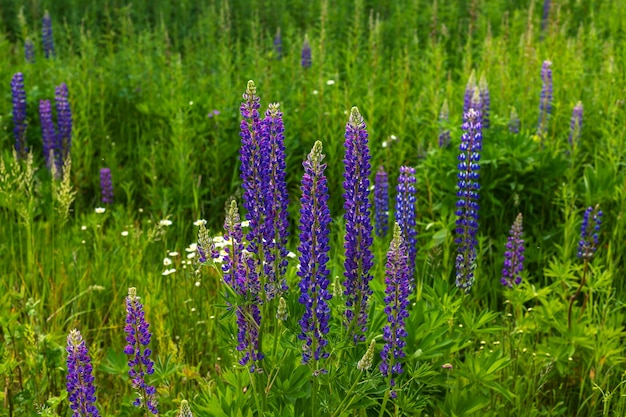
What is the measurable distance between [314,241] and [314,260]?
0.06m

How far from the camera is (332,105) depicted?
541cm

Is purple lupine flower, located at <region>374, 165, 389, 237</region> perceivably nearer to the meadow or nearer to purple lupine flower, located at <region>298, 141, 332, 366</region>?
the meadow

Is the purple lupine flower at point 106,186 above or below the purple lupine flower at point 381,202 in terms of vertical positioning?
below

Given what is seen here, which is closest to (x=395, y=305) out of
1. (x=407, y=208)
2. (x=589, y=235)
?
(x=407, y=208)

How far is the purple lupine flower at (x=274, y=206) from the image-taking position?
88.7 inches

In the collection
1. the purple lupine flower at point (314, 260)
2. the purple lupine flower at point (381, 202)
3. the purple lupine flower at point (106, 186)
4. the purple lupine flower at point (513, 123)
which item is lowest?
the purple lupine flower at point (106, 186)

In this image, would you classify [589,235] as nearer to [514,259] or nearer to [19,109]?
[514,259]

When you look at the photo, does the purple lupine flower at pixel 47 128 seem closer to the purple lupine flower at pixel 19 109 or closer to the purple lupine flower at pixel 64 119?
the purple lupine flower at pixel 64 119

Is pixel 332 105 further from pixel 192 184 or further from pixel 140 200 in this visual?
pixel 140 200

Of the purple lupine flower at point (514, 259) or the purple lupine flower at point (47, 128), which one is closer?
the purple lupine flower at point (514, 259)

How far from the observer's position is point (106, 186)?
197 inches

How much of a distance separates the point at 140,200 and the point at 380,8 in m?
5.42

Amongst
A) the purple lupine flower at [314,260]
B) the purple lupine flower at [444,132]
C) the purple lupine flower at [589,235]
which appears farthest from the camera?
the purple lupine flower at [444,132]

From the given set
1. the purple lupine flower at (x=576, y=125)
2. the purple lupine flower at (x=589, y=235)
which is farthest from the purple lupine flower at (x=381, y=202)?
the purple lupine flower at (x=576, y=125)
